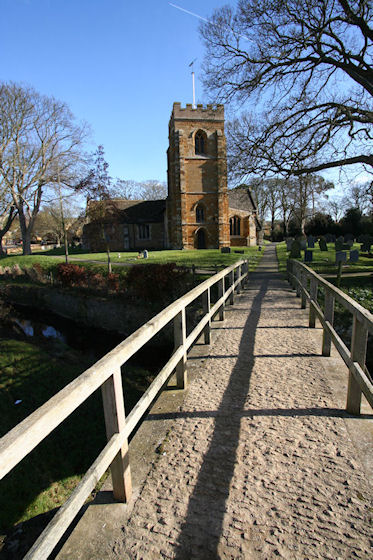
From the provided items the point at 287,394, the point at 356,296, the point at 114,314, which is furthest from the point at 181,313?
the point at 114,314

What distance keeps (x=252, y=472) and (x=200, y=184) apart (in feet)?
118

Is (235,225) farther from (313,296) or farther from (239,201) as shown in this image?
(313,296)

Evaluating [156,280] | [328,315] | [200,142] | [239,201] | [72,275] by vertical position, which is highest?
[200,142]

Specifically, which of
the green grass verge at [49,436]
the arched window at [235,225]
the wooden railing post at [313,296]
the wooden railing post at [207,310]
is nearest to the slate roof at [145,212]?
the arched window at [235,225]

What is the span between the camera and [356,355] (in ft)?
10.2

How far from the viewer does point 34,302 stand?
21047 millimetres

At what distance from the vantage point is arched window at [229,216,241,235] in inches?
1678

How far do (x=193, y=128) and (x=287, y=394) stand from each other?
3618 cm

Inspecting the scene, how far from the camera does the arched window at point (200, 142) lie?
1414 inches

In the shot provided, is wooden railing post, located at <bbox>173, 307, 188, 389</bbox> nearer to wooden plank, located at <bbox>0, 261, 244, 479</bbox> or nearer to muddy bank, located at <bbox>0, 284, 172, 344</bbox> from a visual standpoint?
wooden plank, located at <bbox>0, 261, 244, 479</bbox>

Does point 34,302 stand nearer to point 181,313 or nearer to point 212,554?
point 181,313

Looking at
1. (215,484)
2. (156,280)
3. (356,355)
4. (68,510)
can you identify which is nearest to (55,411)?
(68,510)

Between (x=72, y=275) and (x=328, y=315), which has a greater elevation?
(x=328, y=315)

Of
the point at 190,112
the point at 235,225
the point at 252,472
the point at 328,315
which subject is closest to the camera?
the point at 252,472
